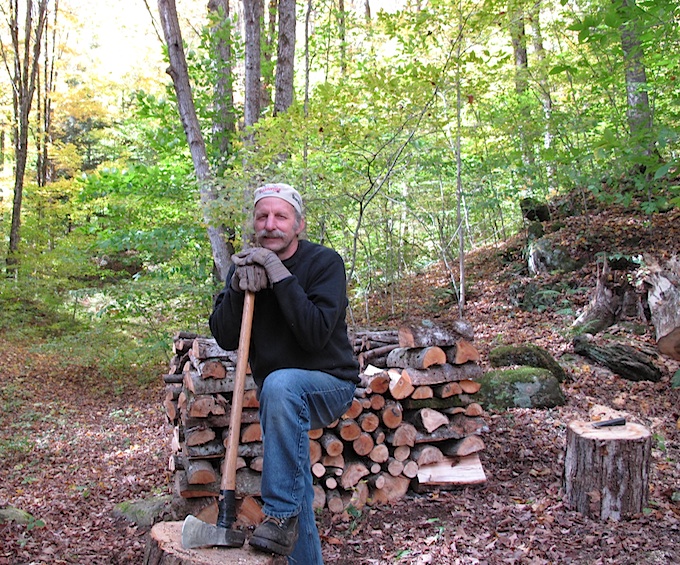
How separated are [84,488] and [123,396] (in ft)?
12.2

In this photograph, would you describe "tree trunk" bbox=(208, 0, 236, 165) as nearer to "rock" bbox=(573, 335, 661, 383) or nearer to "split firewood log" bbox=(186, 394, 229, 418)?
"split firewood log" bbox=(186, 394, 229, 418)

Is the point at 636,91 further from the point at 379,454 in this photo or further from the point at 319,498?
the point at 319,498

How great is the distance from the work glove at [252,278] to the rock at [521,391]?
135 inches

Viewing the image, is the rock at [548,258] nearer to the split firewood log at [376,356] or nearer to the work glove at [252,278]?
the split firewood log at [376,356]


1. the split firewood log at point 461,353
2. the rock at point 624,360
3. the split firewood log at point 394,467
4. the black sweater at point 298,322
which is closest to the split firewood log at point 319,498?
the split firewood log at point 394,467

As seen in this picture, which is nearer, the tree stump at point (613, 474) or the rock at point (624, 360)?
the tree stump at point (613, 474)

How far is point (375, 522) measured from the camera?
144 inches

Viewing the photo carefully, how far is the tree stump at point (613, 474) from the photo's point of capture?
11.2ft

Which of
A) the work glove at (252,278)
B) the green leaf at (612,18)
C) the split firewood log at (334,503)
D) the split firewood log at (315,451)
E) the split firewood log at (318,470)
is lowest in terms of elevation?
the split firewood log at (334,503)

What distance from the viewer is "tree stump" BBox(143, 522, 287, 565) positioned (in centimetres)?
204

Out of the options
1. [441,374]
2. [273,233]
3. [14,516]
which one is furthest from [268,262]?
[14,516]

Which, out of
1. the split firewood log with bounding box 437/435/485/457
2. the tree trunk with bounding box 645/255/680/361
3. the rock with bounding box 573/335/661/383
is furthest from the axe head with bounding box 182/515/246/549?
the tree trunk with bounding box 645/255/680/361

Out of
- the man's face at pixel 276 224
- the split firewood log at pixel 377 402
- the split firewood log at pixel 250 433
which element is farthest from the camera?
the split firewood log at pixel 377 402

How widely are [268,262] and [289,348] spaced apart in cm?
39
